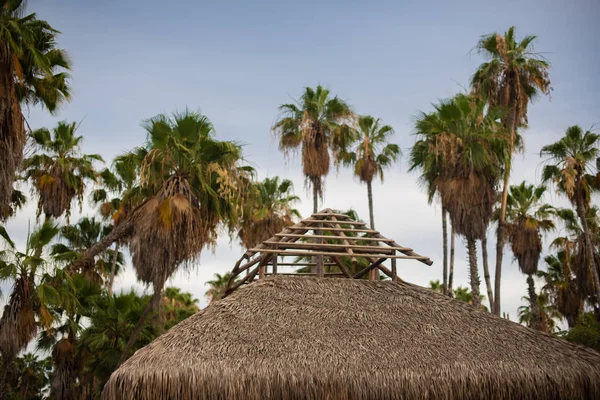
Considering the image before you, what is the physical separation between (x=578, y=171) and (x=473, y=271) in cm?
805

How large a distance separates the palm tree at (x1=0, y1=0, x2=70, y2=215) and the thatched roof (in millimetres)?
7742

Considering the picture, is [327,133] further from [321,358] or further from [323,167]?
[321,358]

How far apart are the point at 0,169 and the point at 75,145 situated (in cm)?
1044

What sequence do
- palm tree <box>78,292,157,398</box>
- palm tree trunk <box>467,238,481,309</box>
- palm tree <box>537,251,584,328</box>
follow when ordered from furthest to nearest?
palm tree <box>537,251,584,328</box>
palm tree trunk <box>467,238,481,309</box>
palm tree <box>78,292,157,398</box>

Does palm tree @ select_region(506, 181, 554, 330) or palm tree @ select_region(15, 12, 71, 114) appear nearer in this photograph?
palm tree @ select_region(15, 12, 71, 114)

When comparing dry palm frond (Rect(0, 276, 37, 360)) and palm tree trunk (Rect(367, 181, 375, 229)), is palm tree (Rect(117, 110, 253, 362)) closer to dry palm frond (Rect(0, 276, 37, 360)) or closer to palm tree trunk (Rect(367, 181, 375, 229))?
dry palm frond (Rect(0, 276, 37, 360))

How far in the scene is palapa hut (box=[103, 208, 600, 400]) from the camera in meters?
10.0

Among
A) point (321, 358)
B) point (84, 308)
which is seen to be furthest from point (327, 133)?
point (321, 358)

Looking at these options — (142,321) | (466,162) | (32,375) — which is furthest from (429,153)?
(32,375)

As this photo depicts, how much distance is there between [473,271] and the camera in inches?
996

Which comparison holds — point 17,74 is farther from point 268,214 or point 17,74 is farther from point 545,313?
point 545,313

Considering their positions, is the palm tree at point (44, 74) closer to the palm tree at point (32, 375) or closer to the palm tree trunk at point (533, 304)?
the palm tree at point (32, 375)

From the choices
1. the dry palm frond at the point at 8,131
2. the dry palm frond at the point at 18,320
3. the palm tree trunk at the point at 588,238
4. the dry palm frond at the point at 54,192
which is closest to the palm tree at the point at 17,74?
the dry palm frond at the point at 8,131

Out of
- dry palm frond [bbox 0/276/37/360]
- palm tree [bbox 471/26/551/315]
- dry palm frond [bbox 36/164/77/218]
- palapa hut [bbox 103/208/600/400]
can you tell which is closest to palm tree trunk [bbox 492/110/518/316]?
palm tree [bbox 471/26/551/315]
